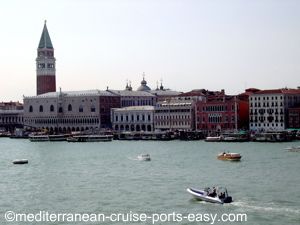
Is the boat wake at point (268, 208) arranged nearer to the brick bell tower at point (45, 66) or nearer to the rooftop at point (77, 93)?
the rooftop at point (77, 93)

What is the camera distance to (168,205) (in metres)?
18.4

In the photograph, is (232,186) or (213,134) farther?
(213,134)

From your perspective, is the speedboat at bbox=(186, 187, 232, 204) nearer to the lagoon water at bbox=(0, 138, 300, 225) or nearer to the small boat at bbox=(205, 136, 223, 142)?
the lagoon water at bbox=(0, 138, 300, 225)

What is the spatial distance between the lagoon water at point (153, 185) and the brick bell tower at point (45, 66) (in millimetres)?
46460

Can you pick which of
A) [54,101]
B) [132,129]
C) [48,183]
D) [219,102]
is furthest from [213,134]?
[48,183]

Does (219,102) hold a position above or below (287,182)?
above

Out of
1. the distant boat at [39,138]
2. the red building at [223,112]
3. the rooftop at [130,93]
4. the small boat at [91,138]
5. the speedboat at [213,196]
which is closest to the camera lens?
the speedboat at [213,196]

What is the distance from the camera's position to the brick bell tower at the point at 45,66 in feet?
264

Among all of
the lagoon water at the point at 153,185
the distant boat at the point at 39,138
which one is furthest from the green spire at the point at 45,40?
the lagoon water at the point at 153,185

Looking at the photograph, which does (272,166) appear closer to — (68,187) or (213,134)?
(68,187)

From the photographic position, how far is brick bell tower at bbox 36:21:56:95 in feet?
264

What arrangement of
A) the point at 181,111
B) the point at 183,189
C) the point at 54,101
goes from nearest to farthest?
the point at 183,189 → the point at 181,111 → the point at 54,101

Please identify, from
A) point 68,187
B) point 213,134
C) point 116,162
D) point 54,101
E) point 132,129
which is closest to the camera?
point 68,187

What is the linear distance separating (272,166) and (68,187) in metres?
9.02
